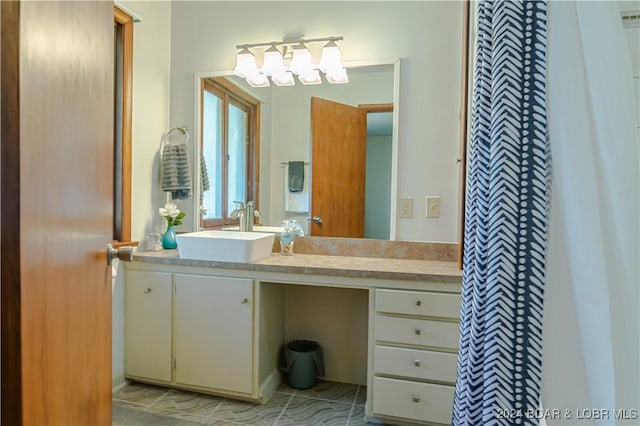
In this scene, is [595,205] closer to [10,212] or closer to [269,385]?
[10,212]

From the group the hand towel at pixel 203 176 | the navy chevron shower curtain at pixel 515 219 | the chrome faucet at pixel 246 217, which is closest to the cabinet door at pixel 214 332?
the chrome faucet at pixel 246 217

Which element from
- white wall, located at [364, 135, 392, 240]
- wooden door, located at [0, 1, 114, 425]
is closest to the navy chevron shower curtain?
wooden door, located at [0, 1, 114, 425]

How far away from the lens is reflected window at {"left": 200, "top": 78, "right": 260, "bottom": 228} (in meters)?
2.45

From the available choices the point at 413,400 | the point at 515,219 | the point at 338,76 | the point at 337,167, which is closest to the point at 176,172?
the point at 337,167

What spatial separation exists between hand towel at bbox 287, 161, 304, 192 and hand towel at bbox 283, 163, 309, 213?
0.06ft

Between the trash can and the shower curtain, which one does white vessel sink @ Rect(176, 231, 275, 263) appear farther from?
the shower curtain

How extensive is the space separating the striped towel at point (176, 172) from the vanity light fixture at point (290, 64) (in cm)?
65

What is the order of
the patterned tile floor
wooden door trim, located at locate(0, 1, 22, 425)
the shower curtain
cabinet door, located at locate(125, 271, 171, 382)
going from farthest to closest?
cabinet door, located at locate(125, 271, 171, 382) → the patterned tile floor → wooden door trim, located at locate(0, 1, 22, 425) → the shower curtain

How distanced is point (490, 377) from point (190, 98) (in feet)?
8.01

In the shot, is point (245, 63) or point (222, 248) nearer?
point (222, 248)

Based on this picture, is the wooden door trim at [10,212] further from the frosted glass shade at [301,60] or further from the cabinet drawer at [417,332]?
the frosted glass shade at [301,60]

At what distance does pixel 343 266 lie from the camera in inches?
74.0

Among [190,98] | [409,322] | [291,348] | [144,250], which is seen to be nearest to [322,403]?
[291,348]

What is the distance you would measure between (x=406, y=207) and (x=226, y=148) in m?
1.30
